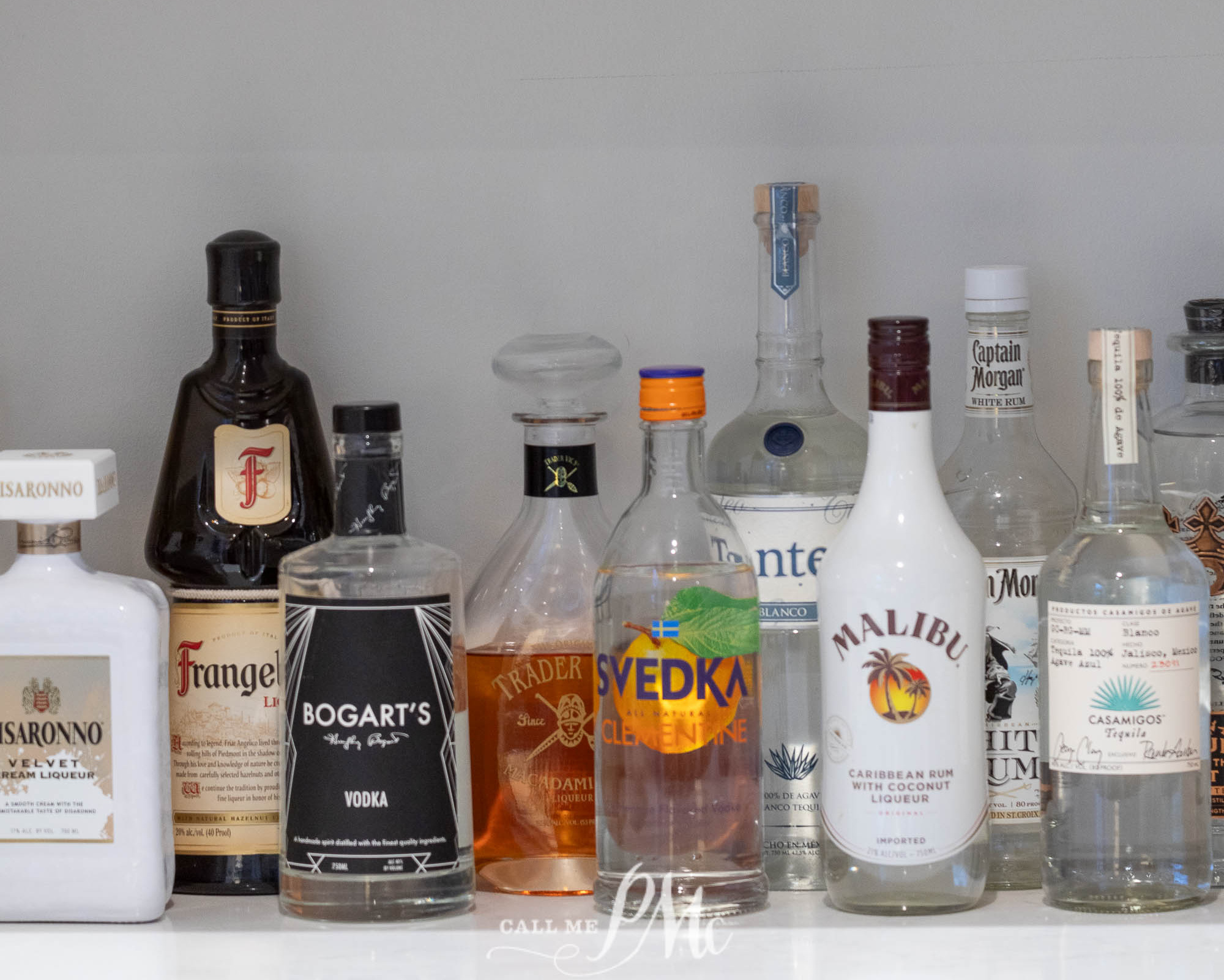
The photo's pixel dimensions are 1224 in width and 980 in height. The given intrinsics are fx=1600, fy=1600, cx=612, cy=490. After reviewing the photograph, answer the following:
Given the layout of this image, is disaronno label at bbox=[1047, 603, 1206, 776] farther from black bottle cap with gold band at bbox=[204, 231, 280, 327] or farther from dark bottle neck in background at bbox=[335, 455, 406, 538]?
black bottle cap with gold band at bbox=[204, 231, 280, 327]

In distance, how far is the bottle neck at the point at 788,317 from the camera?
38.4 inches

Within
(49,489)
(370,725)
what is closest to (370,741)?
(370,725)

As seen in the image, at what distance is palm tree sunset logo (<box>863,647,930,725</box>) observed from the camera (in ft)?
2.83

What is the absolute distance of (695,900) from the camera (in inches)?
35.0

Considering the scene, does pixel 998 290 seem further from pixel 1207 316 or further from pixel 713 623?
pixel 713 623

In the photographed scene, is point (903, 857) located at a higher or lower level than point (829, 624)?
lower

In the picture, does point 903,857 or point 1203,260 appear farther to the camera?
point 1203,260

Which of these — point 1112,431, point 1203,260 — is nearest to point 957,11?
point 1203,260

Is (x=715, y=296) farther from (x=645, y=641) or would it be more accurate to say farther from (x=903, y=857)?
(x=903, y=857)

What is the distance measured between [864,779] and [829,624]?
0.28 feet

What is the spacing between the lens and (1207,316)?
0.98m

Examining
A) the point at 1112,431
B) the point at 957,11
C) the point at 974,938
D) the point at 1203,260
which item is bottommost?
the point at 974,938

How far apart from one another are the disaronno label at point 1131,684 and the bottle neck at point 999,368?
0.15m

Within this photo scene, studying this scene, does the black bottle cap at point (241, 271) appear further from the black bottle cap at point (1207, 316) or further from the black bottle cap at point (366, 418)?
the black bottle cap at point (1207, 316)
